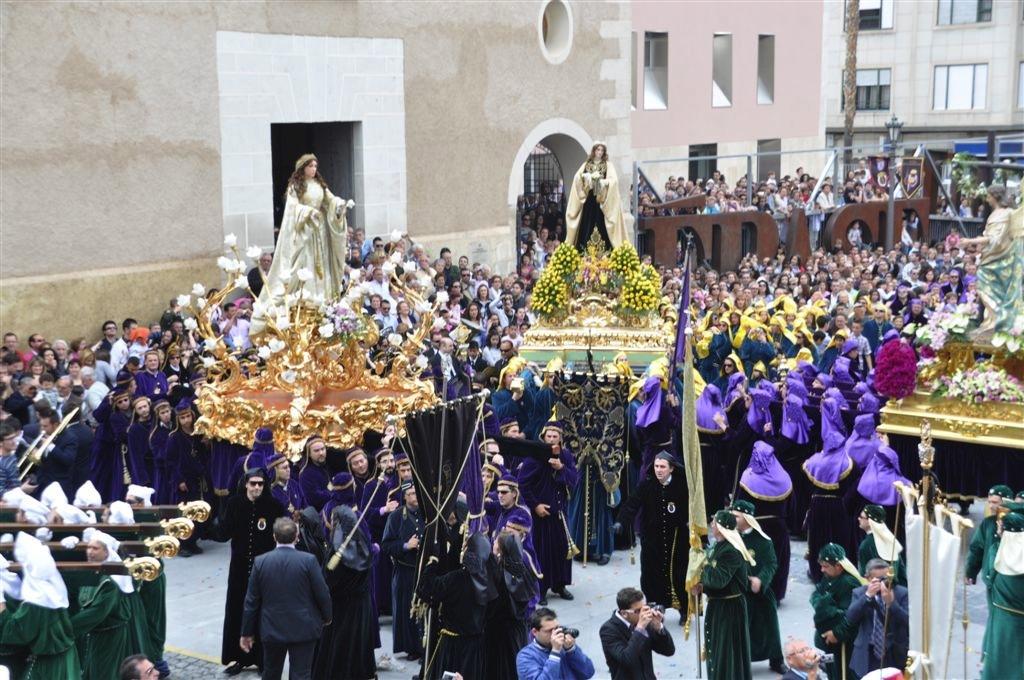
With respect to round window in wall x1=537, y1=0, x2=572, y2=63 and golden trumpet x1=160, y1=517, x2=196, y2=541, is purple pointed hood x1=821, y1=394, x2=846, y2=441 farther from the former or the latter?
round window in wall x1=537, y1=0, x2=572, y2=63

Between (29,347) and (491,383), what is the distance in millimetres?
6369

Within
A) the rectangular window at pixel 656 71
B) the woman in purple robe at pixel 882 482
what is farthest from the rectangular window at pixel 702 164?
the woman in purple robe at pixel 882 482

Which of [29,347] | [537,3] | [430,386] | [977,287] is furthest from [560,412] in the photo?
[537,3]

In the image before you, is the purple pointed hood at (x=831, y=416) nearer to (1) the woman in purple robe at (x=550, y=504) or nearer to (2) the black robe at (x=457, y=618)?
(1) the woman in purple robe at (x=550, y=504)

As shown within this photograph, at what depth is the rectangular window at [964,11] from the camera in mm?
49562

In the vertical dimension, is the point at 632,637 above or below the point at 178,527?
below

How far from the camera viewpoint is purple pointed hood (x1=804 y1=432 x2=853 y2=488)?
499 inches

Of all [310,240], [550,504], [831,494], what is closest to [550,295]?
[310,240]

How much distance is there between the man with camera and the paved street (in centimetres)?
257

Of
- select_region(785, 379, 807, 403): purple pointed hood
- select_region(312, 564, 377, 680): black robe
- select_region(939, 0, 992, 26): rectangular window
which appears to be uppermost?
select_region(939, 0, 992, 26): rectangular window

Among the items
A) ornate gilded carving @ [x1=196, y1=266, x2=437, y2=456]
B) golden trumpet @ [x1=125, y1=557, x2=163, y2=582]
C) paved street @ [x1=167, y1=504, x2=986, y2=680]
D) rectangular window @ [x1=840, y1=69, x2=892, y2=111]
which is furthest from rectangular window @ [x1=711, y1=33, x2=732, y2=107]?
golden trumpet @ [x1=125, y1=557, x2=163, y2=582]

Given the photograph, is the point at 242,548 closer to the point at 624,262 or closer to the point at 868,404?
the point at 868,404

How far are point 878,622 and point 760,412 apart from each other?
4606mm

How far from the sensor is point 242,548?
1125cm
